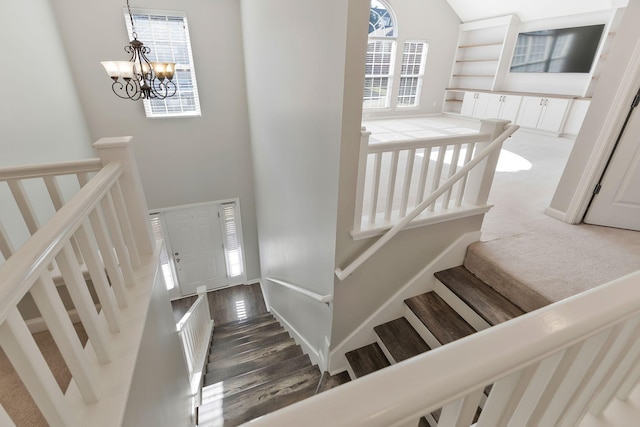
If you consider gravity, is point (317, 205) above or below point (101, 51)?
below

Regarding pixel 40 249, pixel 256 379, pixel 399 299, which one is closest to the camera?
pixel 40 249

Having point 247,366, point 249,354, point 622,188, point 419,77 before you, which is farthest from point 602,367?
point 419,77

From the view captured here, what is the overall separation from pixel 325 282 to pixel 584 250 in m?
1.96

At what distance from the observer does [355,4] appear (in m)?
1.41

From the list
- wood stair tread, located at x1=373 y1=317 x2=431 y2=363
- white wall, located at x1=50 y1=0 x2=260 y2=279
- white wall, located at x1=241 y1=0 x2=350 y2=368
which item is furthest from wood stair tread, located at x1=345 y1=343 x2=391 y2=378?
white wall, located at x1=50 y1=0 x2=260 y2=279

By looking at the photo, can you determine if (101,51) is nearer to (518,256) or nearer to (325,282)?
(325,282)

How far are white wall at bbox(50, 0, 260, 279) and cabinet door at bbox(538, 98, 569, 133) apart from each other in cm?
601

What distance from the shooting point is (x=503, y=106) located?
7031 millimetres

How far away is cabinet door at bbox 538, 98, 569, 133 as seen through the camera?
5926 mm

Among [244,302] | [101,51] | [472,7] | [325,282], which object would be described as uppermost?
[472,7]

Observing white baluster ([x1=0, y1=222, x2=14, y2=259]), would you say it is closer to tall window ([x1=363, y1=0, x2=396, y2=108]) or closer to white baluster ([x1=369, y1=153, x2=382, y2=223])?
white baluster ([x1=369, y1=153, x2=382, y2=223])

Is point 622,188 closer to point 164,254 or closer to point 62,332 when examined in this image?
point 62,332

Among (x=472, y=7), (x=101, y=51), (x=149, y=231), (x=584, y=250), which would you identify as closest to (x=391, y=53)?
(x=472, y=7)

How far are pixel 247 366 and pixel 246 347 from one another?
0.55 metres
